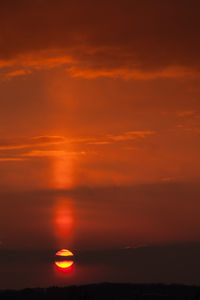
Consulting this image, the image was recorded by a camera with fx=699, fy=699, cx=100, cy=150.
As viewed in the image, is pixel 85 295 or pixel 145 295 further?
pixel 145 295

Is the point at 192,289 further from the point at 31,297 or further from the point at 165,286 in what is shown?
the point at 31,297

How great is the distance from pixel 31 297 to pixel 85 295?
53.8 feet

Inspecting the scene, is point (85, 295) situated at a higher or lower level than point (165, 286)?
lower

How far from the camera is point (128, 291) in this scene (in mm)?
67750

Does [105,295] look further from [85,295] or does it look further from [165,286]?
[85,295]

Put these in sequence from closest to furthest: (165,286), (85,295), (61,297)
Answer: (85,295) < (61,297) < (165,286)

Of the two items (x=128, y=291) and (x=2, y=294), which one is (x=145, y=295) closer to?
(x=128, y=291)

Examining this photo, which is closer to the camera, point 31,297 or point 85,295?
point 85,295

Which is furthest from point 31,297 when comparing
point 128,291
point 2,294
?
point 128,291

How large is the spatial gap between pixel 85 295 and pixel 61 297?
13.5 meters

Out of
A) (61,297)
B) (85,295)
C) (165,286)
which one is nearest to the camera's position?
(85,295)

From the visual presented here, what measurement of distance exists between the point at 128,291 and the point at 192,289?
648cm

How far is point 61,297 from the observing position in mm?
63750

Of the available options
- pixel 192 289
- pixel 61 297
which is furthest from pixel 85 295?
pixel 192 289
